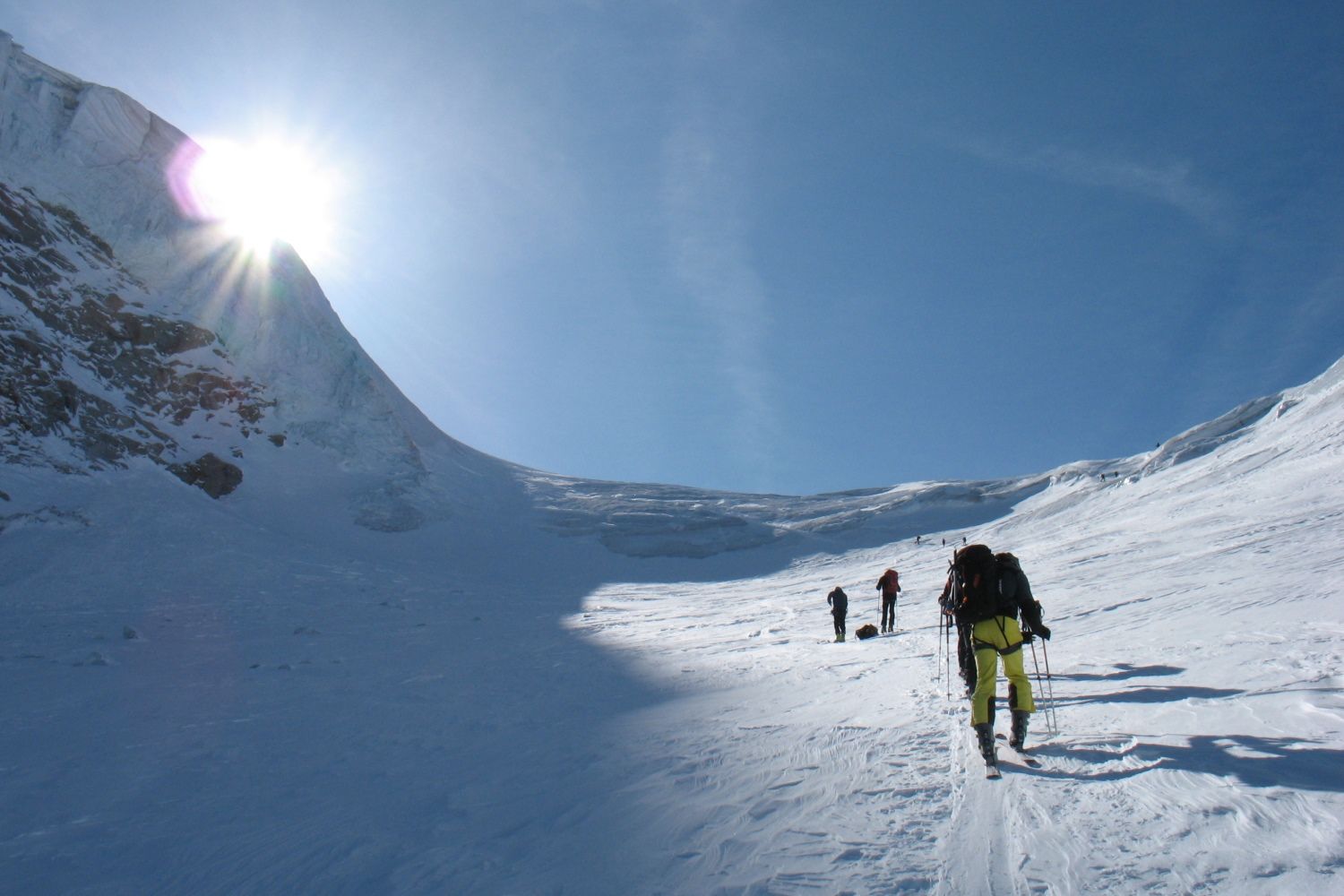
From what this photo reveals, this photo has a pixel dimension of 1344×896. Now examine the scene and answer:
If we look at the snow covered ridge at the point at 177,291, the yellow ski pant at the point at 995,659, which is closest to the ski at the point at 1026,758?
the yellow ski pant at the point at 995,659

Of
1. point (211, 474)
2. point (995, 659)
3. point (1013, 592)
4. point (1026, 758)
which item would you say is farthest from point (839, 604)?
point (211, 474)

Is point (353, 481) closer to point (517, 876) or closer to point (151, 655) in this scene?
point (151, 655)

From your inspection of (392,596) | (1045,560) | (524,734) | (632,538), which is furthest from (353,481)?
(524,734)

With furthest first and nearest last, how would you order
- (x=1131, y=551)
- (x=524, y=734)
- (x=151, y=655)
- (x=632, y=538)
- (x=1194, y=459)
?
(x=632, y=538) < (x=1194, y=459) < (x=1131, y=551) < (x=151, y=655) < (x=524, y=734)

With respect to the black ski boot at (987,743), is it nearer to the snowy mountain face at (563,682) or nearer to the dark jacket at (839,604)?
the snowy mountain face at (563,682)

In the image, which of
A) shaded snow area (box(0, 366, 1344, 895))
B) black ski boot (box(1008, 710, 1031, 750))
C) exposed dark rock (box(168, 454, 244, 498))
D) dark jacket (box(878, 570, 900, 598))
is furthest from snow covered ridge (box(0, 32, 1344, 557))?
black ski boot (box(1008, 710, 1031, 750))

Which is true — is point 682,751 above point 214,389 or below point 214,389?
below

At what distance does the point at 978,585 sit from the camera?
636 centimetres

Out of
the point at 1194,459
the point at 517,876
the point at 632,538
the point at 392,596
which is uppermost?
the point at 1194,459

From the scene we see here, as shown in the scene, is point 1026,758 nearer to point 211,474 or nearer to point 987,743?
point 987,743

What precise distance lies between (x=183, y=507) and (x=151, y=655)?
19.5 meters

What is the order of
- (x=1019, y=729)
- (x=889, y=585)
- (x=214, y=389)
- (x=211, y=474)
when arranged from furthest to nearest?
1. (x=214, y=389)
2. (x=211, y=474)
3. (x=889, y=585)
4. (x=1019, y=729)

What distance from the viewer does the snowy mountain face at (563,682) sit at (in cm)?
455

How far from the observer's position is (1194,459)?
40969 mm
